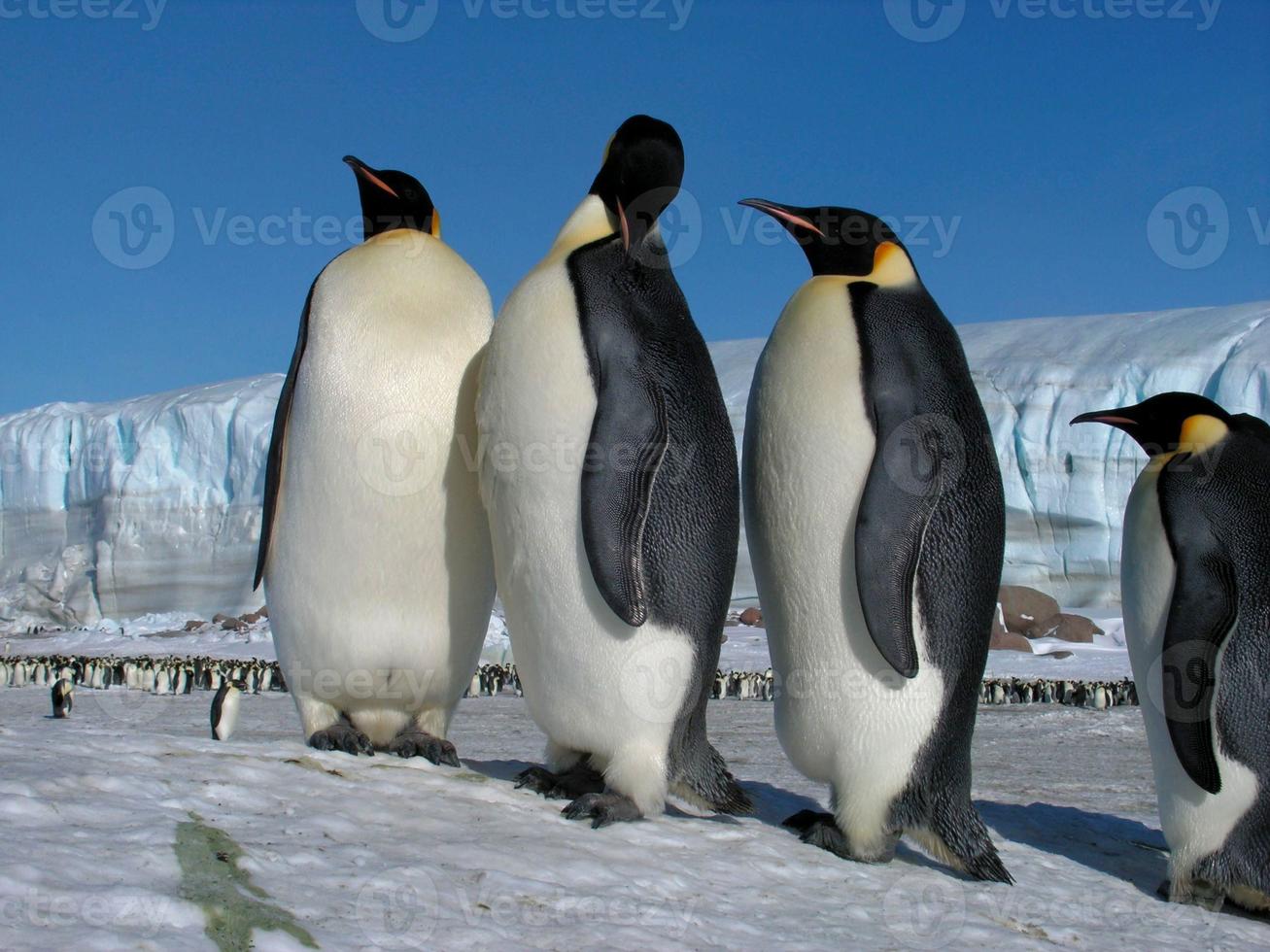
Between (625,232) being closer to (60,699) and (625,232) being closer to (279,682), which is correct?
(60,699)

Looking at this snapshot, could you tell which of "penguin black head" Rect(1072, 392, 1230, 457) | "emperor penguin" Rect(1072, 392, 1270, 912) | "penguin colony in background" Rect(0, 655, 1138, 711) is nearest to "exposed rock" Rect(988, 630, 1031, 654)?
"penguin colony in background" Rect(0, 655, 1138, 711)

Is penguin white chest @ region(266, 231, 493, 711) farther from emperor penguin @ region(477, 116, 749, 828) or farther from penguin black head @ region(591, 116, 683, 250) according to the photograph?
penguin black head @ region(591, 116, 683, 250)

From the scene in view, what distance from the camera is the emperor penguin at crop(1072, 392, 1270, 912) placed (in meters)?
3.15

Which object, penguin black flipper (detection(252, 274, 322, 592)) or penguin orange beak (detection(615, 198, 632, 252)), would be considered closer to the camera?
penguin orange beak (detection(615, 198, 632, 252))

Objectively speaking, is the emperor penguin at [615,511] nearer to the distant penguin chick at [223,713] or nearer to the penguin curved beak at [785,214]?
the penguin curved beak at [785,214]

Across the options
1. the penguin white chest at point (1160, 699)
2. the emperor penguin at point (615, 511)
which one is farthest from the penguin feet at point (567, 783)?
the penguin white chest at point (1160, 699)

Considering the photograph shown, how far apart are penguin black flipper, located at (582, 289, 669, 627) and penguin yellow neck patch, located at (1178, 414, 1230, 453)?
5.09 ft

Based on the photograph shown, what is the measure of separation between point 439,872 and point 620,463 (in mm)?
1148

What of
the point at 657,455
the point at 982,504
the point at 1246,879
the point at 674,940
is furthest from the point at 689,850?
the point at 1246,879

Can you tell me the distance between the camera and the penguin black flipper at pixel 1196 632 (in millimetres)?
3172

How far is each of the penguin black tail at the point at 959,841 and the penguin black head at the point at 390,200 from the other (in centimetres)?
229

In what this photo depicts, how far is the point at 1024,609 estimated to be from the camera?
66.4ft

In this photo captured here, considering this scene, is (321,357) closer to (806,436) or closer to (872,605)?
(806,436)

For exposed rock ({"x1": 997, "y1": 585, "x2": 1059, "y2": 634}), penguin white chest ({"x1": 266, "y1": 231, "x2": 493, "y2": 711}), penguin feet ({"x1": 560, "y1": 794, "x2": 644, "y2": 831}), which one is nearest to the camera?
penguin feet ({"x1": 560, "y1": 794, "x2": 644, "y2": 831})
